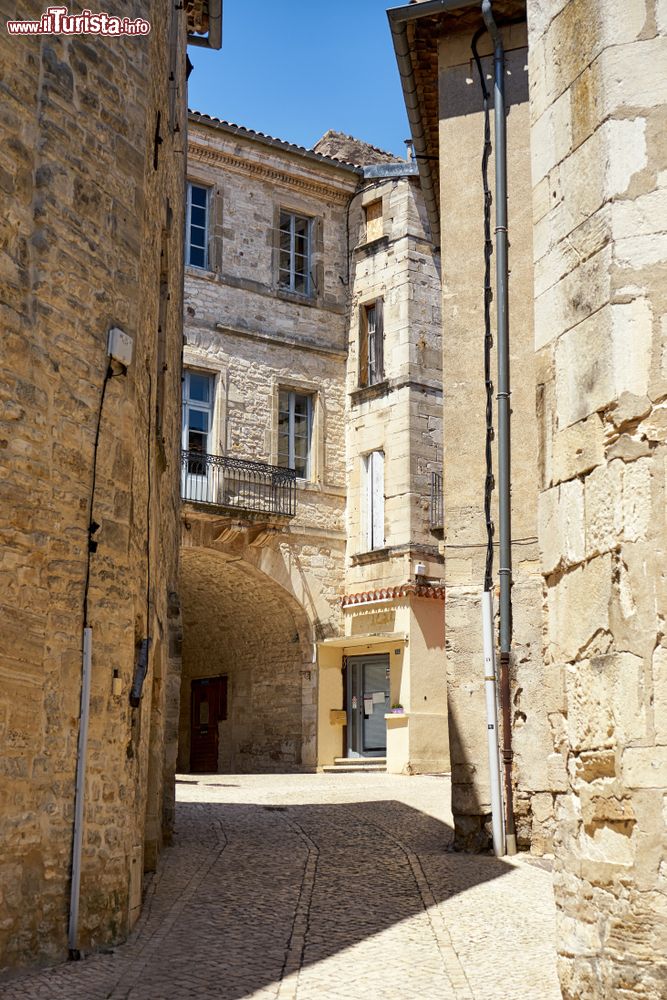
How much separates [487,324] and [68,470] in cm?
517

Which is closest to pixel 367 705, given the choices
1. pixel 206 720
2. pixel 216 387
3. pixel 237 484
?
pixel 206 720

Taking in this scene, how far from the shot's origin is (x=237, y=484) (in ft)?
61.1

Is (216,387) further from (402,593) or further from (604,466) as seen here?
(604,466)

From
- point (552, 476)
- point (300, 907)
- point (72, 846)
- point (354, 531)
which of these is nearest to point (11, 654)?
point (72, 846)

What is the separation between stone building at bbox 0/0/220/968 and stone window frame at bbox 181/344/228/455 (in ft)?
35.6

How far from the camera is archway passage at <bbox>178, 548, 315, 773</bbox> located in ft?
62.8

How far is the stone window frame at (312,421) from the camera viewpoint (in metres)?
19.4

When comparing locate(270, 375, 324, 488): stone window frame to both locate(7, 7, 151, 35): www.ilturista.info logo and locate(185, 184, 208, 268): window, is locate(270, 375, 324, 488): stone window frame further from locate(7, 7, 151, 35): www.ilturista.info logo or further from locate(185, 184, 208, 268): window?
locate(7, 7, 151, 35): www.ilturista.info logo

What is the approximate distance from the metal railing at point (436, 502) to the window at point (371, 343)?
2.00m

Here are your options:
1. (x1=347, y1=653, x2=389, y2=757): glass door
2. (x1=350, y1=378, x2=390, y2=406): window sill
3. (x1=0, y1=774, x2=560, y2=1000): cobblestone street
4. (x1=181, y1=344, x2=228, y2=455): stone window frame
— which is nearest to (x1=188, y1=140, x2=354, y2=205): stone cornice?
(x1=181, y1=344, x2=228, y2=455): stone window frame

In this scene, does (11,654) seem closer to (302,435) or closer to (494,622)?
(494,622)

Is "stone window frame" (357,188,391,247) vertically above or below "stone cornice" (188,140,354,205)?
below

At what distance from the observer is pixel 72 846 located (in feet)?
20.0

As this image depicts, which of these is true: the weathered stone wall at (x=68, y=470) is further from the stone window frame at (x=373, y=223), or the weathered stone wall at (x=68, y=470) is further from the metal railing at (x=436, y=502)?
the stone window frame at (x=373, y=223)
